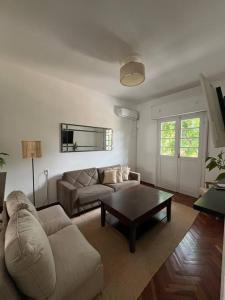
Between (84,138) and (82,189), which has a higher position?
(84,138)

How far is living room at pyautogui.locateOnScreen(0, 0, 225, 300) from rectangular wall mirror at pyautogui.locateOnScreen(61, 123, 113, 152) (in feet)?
0.08

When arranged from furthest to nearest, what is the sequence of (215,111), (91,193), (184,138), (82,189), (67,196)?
(184,138) < (82,189) < (91,193) < (67,196) < (215,111)

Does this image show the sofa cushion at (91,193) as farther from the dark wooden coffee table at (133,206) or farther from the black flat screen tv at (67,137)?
the black flat screen tv at (67,137)

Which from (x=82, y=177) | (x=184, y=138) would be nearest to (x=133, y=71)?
(x=82, y=177)

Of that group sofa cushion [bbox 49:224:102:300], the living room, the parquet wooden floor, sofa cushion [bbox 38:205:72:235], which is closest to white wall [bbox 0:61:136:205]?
the living room

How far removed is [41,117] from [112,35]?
1903 mm

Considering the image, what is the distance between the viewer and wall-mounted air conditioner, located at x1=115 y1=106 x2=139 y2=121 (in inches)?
159

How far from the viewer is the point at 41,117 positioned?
2750mm

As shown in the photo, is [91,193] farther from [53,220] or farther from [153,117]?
[153,117]

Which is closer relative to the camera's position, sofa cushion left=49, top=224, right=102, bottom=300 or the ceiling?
sofa cushion left=49, top=224, right=102, bottom=300

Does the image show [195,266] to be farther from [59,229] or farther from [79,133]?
[79,133]

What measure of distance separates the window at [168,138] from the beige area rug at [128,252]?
1.78m

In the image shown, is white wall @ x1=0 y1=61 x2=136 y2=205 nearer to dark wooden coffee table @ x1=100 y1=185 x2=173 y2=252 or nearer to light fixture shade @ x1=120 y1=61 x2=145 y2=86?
dark wooden coffee table @ x1=100 y1=185 x2=173 y2=252

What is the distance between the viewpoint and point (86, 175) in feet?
10.5
